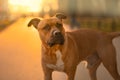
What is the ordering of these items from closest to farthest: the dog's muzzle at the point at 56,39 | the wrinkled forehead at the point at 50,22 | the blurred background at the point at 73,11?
the dog's muzzle at the point at 56,39 → the wrinkled forehead at the point at 50,22 → the blurred background at the point at 73,11

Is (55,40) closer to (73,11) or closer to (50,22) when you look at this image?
(50,22)

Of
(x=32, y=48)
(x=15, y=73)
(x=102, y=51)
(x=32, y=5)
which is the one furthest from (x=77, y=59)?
(x=32, y=5)

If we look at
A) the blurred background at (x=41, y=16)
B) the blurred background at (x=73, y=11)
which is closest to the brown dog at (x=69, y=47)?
the blurred background at (x=41, y=16)

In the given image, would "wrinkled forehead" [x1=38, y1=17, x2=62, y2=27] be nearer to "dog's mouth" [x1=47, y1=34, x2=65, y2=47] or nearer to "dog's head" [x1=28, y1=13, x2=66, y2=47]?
"dog's head" [x1=28, y1=13, x2=66, y2=47]

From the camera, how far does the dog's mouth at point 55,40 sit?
2.81 m

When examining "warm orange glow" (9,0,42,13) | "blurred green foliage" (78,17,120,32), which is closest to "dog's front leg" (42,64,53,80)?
"blurred green foliage" (78,17,120,32)

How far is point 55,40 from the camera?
9.27ft

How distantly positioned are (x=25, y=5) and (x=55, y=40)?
14.4 ft

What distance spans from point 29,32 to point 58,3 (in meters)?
0.94

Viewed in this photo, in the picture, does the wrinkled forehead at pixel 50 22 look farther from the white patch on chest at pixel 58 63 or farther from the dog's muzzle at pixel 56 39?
the white patch on chest at pixel 58 63

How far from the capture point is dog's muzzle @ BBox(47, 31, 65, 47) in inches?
110

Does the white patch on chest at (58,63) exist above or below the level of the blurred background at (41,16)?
above

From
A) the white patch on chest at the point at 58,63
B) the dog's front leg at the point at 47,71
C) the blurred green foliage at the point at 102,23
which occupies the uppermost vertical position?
the white patch on chest at the point at 58,63

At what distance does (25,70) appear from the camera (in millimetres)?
4297
